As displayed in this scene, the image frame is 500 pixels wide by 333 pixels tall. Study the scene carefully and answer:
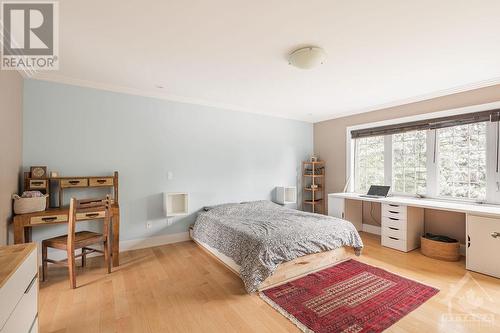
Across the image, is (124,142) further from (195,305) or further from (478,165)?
(478,165)

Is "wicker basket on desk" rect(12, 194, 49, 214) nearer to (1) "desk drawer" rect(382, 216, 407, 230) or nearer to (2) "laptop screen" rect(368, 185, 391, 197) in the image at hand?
(1) "desk drawer" rect(382, 216, 407, 230)

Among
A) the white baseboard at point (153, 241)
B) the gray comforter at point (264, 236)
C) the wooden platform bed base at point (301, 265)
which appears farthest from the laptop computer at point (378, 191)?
the white baseboard at point (153, 241)

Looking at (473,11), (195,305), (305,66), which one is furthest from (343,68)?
(195,305)

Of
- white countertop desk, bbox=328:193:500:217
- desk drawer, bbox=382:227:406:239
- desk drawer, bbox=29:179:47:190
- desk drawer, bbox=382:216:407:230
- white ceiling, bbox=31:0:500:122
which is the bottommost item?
desk drawer, bbox=382:227:406:239

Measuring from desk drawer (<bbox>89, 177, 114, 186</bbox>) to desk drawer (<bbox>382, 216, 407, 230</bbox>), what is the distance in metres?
Result: 4.19

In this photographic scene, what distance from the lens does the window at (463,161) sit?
3.27 m

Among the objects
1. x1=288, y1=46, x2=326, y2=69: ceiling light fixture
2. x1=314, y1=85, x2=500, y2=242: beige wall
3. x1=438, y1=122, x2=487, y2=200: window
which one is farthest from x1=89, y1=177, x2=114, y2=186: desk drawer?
x1=438, y1=122, x2=487, y2=200: window

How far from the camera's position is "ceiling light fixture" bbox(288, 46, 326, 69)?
7.38ft

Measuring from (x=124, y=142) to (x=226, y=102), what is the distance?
1.83m

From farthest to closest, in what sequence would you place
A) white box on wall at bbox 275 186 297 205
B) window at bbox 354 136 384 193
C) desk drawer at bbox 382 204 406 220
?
1. white box on wall at bbox 275 186 297 205
2. window at bbox 354 136 384 193
3. desk drawer at bbox 382 204 406 220

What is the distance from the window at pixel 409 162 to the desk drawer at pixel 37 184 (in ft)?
17.6

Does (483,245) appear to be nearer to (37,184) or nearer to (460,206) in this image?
(460,206)

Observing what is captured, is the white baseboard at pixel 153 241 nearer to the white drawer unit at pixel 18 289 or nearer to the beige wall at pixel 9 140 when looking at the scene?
the beige wall at pixel 9 140

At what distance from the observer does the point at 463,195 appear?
342 centimetres
